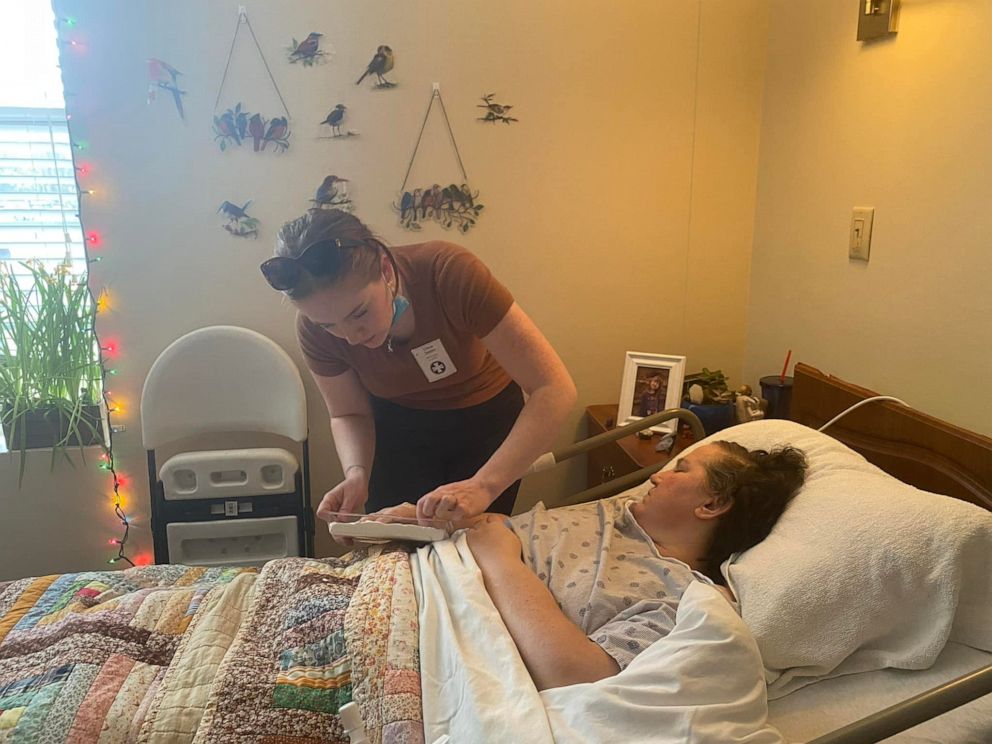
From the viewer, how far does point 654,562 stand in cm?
136

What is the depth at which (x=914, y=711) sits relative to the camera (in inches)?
37.7

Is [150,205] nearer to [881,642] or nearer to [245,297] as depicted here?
[245,297]

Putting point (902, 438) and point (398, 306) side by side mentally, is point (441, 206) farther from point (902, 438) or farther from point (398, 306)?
point (902, 438)

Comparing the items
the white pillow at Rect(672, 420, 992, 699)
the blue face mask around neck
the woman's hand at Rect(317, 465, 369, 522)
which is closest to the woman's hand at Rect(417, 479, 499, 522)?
the woman's hand at Rect(317, 465, 369, 522)

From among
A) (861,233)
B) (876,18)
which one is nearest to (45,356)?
(861,233)

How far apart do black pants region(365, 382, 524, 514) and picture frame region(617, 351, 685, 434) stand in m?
0.48

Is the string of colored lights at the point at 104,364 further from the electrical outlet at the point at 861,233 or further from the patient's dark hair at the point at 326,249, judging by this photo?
the electrical outlet at the point at 861,233

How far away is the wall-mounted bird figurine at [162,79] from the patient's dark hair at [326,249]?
1029 millimetres

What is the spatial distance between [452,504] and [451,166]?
1234 millimetres

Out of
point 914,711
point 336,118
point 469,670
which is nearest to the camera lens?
point 914,711

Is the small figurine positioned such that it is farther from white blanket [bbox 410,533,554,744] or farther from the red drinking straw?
white blanket [bbox 410,533,554,744]

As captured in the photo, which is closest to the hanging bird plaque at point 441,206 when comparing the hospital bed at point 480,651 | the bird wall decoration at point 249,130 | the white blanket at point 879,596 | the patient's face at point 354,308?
the bird wall decoration at point 249,130

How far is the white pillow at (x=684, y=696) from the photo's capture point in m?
0.95

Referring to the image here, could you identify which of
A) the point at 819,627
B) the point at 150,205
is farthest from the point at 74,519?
the point at 819,627
